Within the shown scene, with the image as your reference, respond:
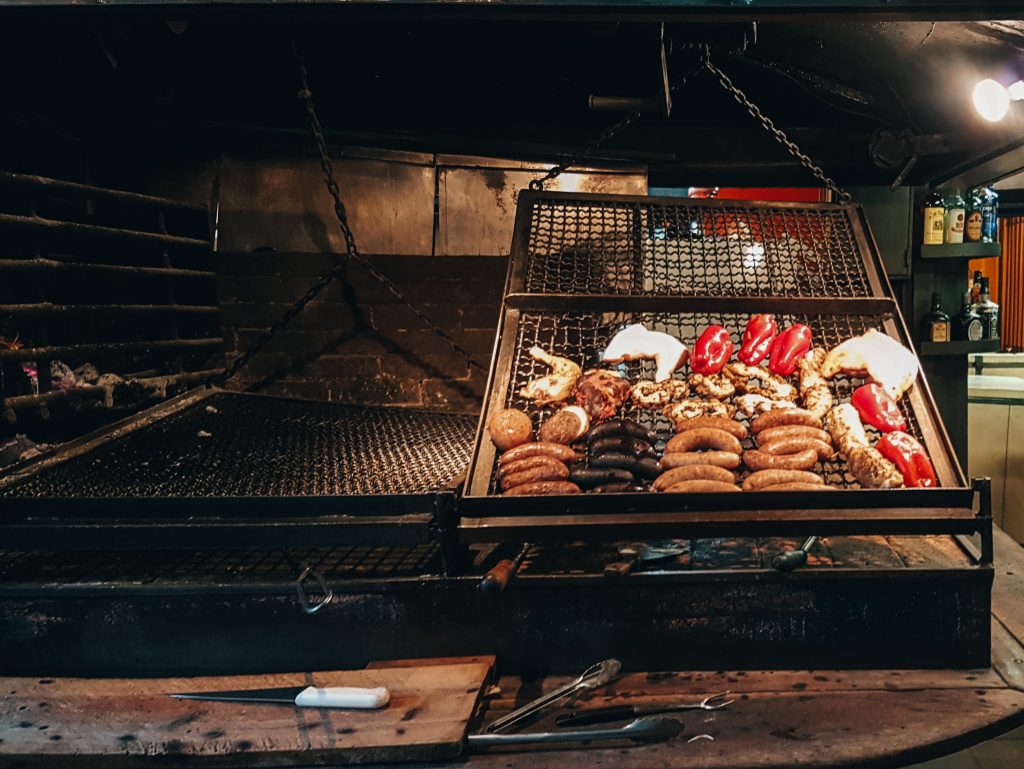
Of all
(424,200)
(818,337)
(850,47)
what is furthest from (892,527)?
(424,200)

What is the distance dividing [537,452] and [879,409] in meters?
1.65

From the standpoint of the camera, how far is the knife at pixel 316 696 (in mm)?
2455

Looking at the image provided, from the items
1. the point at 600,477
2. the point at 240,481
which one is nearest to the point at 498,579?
the point at 600,477

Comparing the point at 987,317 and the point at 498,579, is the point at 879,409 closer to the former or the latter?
the point at 498,579

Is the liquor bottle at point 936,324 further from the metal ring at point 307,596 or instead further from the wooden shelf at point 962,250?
the metal ring at point 307,596

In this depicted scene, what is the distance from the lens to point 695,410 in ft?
10.4

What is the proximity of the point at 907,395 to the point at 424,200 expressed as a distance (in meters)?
4.13

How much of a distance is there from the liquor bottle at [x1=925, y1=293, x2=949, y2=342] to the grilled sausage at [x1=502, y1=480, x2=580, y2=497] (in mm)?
5414

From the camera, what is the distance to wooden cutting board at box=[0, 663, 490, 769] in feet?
7.47

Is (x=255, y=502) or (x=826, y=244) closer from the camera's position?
(x=255, y=502)

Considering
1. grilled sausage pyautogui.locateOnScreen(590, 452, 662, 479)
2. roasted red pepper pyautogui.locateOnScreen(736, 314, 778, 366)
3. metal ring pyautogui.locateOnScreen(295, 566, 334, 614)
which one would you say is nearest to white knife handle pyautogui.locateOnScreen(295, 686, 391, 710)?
metal ring pyautogui.locateOnScreen(295, 566, 334, 614)

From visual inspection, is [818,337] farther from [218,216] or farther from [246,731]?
[218,216]

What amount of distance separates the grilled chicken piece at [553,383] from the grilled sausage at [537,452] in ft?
1.22

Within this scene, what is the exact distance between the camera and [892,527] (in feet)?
8.26
